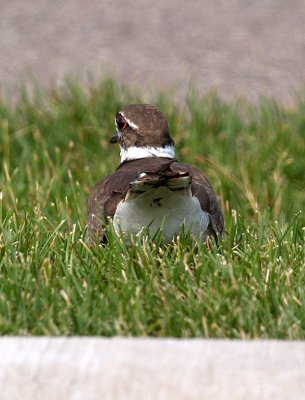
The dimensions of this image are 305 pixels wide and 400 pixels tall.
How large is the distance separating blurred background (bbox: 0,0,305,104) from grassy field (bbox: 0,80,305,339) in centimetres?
80

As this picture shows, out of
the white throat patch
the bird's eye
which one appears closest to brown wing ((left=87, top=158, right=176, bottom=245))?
the white throat patch

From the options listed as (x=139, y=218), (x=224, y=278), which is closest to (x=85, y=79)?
(x=139, y=218)

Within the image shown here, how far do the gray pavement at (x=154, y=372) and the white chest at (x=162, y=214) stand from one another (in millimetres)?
1712

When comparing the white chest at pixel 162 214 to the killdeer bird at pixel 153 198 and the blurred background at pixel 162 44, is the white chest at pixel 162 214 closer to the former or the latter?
the killdeer bird at pixel 153 198

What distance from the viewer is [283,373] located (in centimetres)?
349

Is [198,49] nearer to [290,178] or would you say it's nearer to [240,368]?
[290,178]

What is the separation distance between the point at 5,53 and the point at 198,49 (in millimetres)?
1930

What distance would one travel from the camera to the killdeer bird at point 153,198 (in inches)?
199

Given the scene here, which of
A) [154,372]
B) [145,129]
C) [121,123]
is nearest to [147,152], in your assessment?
[145,129]

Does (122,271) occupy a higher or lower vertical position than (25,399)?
lower

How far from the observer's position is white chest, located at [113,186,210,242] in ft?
17.1

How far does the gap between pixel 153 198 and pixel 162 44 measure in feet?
17.8

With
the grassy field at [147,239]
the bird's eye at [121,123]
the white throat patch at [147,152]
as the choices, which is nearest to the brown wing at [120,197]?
the grassy field at [147,239]

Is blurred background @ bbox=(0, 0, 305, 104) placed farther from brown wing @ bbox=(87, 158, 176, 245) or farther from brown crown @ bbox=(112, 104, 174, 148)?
brown wing @ bbox=(87, 158, 176, 245)
